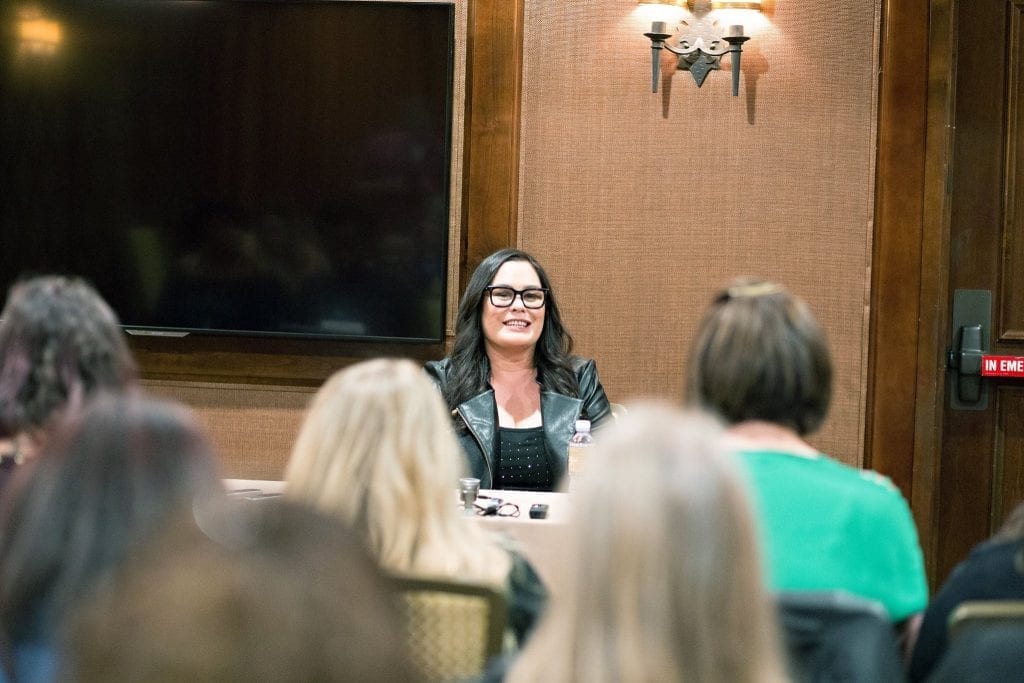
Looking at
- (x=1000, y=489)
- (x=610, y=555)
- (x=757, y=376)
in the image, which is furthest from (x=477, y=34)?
(x=610, y=555)

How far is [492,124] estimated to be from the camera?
442 centimetres

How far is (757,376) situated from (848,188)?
99.2 inches

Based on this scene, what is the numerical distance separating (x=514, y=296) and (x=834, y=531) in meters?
2.07

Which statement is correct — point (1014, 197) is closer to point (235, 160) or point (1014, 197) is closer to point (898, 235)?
point (898, 235)

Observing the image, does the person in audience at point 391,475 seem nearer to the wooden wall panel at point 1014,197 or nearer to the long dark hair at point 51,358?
the long dark hair at point 51,358

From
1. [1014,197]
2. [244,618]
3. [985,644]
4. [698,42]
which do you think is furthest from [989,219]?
[244,618]

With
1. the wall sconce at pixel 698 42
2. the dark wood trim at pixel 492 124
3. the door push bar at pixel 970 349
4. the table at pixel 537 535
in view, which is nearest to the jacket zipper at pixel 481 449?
the table at pixel 537 535

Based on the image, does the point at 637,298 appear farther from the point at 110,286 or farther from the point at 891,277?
the point at 110,286

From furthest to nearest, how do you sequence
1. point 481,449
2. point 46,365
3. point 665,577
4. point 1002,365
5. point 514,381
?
point 1002,365, point 514,381, point 481,449, point 46,365, point 665,577

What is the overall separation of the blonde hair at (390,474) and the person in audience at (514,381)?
1709 mm

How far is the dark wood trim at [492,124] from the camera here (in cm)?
441

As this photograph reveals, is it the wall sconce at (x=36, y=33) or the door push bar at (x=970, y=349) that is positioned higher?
the wall sconce at (x=36, y=33)

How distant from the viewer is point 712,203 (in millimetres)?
4395

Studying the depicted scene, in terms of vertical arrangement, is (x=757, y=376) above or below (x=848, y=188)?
below
